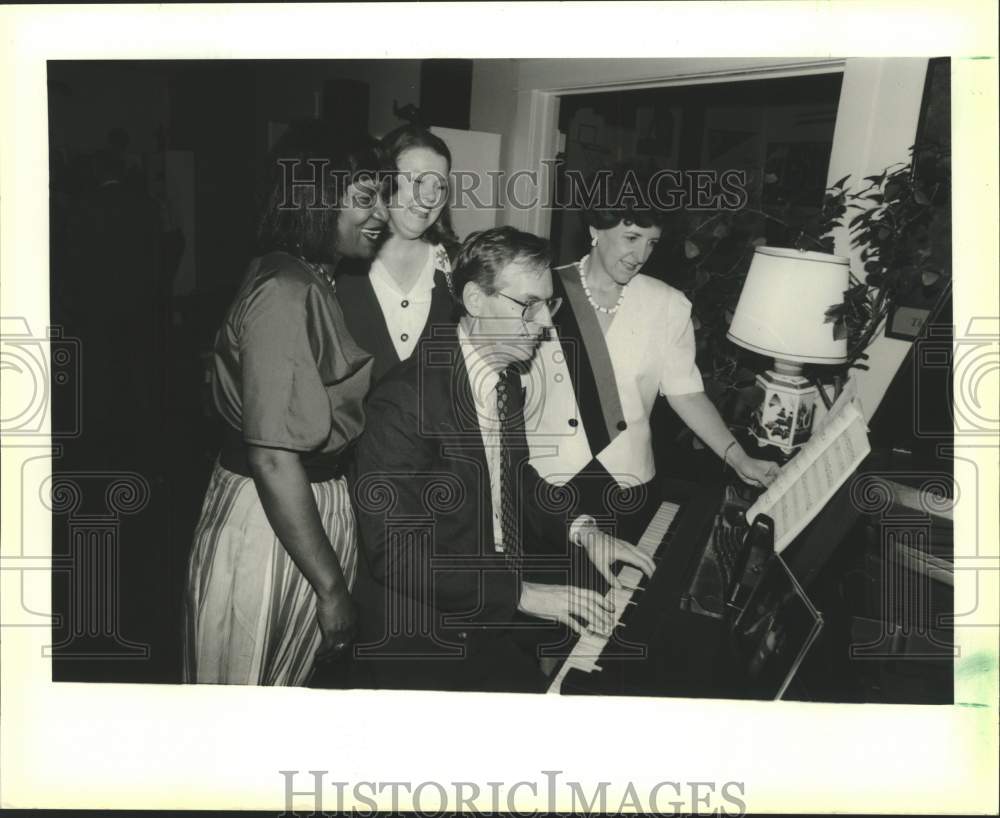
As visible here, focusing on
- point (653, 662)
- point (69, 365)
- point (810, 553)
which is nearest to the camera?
point (810, 553)

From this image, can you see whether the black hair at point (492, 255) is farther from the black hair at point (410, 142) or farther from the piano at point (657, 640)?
the piano at point (657, 640)

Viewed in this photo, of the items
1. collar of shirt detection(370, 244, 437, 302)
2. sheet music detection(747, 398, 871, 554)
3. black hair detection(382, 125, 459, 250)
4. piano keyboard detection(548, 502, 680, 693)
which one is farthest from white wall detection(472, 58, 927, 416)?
piano keyboard detection(548, 502, 680, 693)

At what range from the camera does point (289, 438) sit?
2715 millimetres

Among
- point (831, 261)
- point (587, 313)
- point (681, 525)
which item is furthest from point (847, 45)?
point (681, 525)

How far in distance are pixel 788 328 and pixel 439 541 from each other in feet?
3.90

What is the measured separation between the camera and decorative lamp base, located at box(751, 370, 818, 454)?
2.84 m

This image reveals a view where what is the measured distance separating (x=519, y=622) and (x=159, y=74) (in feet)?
6.30

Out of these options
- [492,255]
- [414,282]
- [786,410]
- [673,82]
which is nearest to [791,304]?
[786,410]

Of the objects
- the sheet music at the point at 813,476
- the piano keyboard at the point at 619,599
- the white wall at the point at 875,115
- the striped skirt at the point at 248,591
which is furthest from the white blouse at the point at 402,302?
the white wall at the point at 875,115

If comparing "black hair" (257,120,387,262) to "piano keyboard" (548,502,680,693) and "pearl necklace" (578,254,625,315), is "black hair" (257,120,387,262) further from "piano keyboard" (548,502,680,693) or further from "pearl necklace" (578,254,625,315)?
"piano keyboard" (548,502,680,693)

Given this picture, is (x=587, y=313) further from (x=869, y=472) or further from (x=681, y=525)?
(x=869, y=472)

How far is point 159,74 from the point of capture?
2824 mm

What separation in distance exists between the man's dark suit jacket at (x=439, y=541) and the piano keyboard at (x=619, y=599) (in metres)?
0.19

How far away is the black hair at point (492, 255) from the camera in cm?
280
